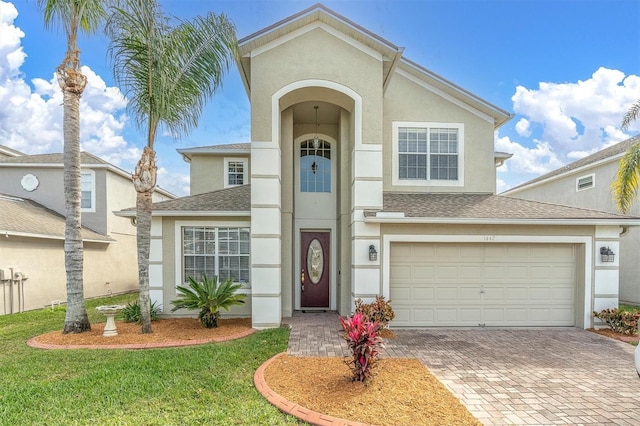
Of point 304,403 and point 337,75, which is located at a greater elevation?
point 337,75

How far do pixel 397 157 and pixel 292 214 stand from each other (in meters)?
3.82

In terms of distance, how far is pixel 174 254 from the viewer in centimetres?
962

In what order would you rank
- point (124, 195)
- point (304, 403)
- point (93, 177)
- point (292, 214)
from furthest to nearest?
point (124, 195) → point (93, 177) → point (292, 214) → point (304, 403)

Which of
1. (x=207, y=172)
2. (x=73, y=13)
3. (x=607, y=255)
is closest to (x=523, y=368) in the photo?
(x=607, y=255)

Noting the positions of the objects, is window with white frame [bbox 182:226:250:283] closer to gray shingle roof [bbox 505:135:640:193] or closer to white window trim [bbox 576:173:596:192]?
gray shingle roof [bbox 505:135:640:193]

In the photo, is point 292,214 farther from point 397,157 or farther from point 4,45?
point 4,45

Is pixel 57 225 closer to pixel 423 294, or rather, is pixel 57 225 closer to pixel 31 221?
pixel 31 221

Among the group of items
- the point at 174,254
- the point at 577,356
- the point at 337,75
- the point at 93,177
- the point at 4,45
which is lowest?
the point at 577,356

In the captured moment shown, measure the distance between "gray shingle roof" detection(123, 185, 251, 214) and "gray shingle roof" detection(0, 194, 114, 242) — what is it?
16.7ft

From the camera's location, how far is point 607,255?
28.9 feet

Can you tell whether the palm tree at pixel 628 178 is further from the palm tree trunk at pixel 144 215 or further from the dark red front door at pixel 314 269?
the palm tree trunk at pixel 144 215

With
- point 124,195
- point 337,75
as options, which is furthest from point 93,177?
point 337,75

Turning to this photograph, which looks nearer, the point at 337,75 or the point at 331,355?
the point at 331,355

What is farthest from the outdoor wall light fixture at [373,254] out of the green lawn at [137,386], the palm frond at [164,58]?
the palm frond at [164,58]
